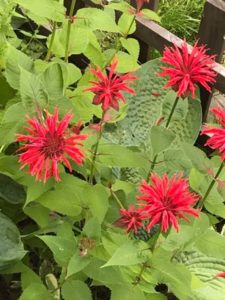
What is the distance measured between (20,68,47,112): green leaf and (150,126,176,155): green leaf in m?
0.23

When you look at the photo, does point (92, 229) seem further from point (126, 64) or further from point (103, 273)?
point (126, 64)

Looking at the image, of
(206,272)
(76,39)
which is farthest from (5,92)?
(206,272)

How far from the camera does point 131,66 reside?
5.78ft

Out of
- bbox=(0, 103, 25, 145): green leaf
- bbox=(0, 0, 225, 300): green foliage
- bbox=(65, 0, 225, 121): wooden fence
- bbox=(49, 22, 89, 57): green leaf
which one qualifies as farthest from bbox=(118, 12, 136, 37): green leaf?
bbox=(0, 103, 25, 145): green leaf

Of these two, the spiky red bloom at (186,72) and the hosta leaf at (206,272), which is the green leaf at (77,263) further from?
the hosta leaf at (206,272)

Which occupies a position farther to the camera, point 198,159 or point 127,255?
point 198,159

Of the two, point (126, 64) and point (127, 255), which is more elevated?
point (126, 64)

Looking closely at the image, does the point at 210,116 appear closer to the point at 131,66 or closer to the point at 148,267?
the point at 131,66

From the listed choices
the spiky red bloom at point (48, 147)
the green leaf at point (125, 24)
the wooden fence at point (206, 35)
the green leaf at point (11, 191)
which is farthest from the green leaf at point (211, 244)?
the wooden fence at point (206, 35)

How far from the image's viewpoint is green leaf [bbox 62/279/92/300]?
4.24ft

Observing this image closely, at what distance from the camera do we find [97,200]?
4.22ft

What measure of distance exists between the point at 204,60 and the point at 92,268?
0.48m

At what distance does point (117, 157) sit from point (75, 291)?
29cm

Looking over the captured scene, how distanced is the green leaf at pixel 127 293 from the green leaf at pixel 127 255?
16 centimetres
